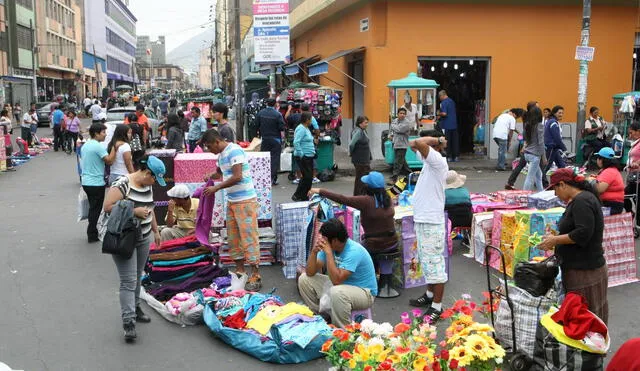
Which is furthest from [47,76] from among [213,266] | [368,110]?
[213,266]

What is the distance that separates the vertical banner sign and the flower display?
47.8 feet

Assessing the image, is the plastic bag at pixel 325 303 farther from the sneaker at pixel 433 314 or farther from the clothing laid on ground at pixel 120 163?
the clothing laid on ground at pixel 120 163

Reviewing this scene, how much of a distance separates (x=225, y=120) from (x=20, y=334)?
243 inches

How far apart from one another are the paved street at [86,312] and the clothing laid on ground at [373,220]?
65cm

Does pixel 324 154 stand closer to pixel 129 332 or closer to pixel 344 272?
pixel 344 272

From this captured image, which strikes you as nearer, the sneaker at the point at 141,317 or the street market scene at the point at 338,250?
the street market scene at the point at 338,250

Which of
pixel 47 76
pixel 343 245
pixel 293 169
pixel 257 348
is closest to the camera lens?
pixel 257 348

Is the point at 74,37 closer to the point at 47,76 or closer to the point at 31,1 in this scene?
the point at 47,76

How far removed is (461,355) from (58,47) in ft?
209

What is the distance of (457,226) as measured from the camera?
8656 millimetres

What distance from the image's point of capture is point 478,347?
4.35m

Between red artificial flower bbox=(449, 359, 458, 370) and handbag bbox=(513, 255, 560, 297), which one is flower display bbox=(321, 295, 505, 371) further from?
handbag bbox=(513, 255, 560, 297)

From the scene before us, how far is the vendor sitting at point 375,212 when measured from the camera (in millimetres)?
6836

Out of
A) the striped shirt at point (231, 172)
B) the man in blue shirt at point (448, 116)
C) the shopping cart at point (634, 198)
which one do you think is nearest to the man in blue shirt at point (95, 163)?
the striped shirt at point (231, 172)
